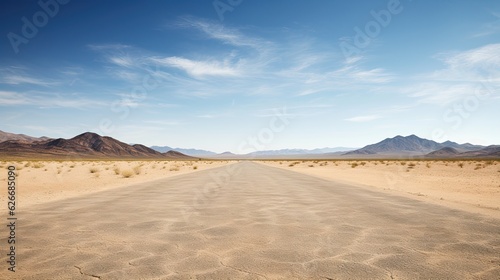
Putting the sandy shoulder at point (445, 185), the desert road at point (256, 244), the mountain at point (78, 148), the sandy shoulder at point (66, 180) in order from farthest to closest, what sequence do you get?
the mountain at point (78, 148), the sandy shoulder at point (66, 180), the sandy shoulder at point (445, 185), the desert road at point (256, 244)

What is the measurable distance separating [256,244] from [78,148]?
174583mm

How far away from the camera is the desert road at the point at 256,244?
12.3ft

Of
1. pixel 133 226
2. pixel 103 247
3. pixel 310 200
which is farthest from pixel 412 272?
pixel 310 200

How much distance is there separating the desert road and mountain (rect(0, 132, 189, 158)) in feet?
467

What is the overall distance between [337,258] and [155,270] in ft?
7.85

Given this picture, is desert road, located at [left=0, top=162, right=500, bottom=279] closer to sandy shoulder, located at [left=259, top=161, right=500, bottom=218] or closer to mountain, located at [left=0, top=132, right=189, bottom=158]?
sandy shoulder, located at [left=259, top=161, right=500, bottom=218]

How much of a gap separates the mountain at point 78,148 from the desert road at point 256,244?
14226cm

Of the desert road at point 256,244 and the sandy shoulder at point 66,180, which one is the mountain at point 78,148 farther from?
the desert road at point 256,244

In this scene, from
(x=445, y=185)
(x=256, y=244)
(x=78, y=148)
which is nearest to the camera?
(x=256, y=244)

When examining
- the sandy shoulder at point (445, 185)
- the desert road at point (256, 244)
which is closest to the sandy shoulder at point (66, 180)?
the desert road at point (256, 244)

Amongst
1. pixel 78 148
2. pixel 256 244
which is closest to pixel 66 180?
pixel 256 244

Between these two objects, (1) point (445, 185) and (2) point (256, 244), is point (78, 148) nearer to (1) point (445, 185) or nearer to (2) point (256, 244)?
(1) point (445, 185)

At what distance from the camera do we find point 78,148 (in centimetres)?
15625

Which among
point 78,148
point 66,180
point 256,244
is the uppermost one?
point 78,148
